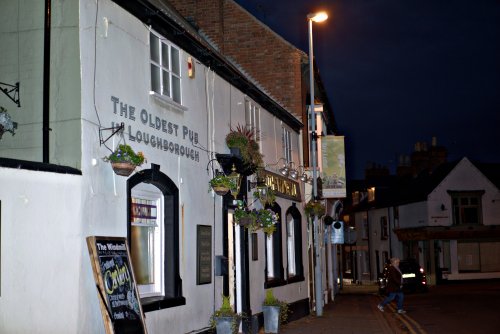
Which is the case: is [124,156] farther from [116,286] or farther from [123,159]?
[116,286]

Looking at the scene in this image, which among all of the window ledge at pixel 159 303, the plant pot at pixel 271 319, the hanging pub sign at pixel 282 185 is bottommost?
the plant pot at pixel 271 319

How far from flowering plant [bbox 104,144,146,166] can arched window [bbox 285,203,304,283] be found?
12.2 metres

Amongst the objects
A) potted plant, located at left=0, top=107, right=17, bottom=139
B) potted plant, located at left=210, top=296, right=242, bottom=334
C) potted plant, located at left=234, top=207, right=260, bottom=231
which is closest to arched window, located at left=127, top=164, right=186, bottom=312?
potted plant, located at left=210, top=296, right=242, bottom=334

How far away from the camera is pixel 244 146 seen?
15.1 meters

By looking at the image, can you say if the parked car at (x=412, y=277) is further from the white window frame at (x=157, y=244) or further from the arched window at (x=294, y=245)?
the white window frame at (x=157, y=244)

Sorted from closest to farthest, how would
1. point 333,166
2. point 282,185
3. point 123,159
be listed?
1. point 123,159
2. point 282,185
3. point 333,166

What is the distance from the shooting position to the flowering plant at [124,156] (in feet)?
31.2

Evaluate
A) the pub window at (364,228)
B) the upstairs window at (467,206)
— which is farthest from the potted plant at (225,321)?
the pub window at (364,228)

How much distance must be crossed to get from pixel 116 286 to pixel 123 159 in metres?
1.75

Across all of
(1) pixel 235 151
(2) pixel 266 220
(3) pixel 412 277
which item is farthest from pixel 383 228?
(1) pixel 235 151

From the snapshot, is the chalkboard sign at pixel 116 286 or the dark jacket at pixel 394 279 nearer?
the chalkboard sign at pixel 116 286

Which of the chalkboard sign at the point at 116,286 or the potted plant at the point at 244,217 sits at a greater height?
the potted plant at the point at 244,217

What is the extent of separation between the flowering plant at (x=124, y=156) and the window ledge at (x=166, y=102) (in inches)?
70.8

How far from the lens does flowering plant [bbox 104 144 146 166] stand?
9.51m
